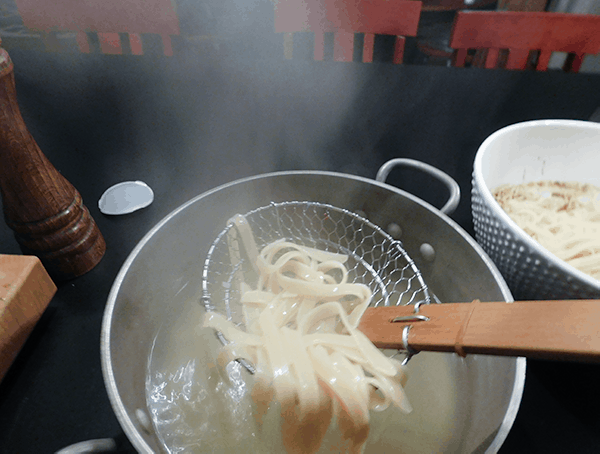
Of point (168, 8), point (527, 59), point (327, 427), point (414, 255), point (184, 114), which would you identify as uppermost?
point (168, 8)

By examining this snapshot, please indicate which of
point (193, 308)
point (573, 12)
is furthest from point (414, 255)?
point (573, 12)

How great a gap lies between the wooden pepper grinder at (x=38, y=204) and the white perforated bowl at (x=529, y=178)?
2.23 ft

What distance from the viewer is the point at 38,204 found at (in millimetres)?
587

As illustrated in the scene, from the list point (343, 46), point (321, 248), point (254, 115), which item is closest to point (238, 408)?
point (321, 248)

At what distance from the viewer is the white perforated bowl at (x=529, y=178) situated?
1.53 ft

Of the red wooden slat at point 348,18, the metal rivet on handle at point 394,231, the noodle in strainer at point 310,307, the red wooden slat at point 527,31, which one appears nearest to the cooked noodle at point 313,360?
the noodle in strainer at point 310,307

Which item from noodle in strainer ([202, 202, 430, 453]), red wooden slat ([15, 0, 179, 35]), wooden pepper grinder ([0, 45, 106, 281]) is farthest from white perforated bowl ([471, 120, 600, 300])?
red wooden slat ([15, 0, 179, 35])

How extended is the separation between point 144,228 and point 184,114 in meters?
0.36

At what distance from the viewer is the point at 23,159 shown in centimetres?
55

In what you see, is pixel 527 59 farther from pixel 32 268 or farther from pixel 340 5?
pixel 32 268

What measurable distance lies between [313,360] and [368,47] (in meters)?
0.89

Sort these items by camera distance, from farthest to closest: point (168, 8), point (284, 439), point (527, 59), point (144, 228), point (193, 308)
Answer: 1. point (527, 59)
2. point (168, 8)
3. point (144, 228)
4. point (193, 308)
5. point (284, 439)

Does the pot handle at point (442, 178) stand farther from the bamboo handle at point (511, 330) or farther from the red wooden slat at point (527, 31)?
the red wooden slat at point (527, 31)

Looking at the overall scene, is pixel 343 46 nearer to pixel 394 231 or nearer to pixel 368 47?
pixel 368 47
